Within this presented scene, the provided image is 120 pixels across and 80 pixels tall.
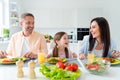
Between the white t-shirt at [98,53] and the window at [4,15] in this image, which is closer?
the white t-shirt at [98,53]

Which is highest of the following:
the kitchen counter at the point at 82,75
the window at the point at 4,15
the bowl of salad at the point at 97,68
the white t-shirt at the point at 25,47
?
the window at the point at 4,15

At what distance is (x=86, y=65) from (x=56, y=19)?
3.63 metres

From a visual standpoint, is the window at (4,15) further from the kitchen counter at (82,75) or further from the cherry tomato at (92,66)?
the cherry tomato at (92,66)

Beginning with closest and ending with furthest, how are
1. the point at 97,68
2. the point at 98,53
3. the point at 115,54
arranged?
the point at 97,68 → the point at 115,54 → the point at 98,53

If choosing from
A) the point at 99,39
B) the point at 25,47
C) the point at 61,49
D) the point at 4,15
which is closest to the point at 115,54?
the point at 99,39

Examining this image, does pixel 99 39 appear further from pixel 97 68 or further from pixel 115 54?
pixel 97 68

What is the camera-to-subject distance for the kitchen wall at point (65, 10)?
5.20 meters

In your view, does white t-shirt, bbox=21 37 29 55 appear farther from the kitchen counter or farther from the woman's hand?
the woman's hand

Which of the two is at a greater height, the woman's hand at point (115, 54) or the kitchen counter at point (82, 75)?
the woman's hand at point (115, 54)

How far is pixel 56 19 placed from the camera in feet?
17.0

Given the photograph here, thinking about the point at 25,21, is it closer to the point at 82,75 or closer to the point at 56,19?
the point at 82,75

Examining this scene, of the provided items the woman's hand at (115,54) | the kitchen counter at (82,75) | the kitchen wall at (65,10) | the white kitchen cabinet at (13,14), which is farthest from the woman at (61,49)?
the kitchen wall at (65,10)

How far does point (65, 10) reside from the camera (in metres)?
5.25

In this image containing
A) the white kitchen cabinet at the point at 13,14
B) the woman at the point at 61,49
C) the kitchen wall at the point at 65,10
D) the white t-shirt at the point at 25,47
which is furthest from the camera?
the kitchen wall at the point at 65,10
